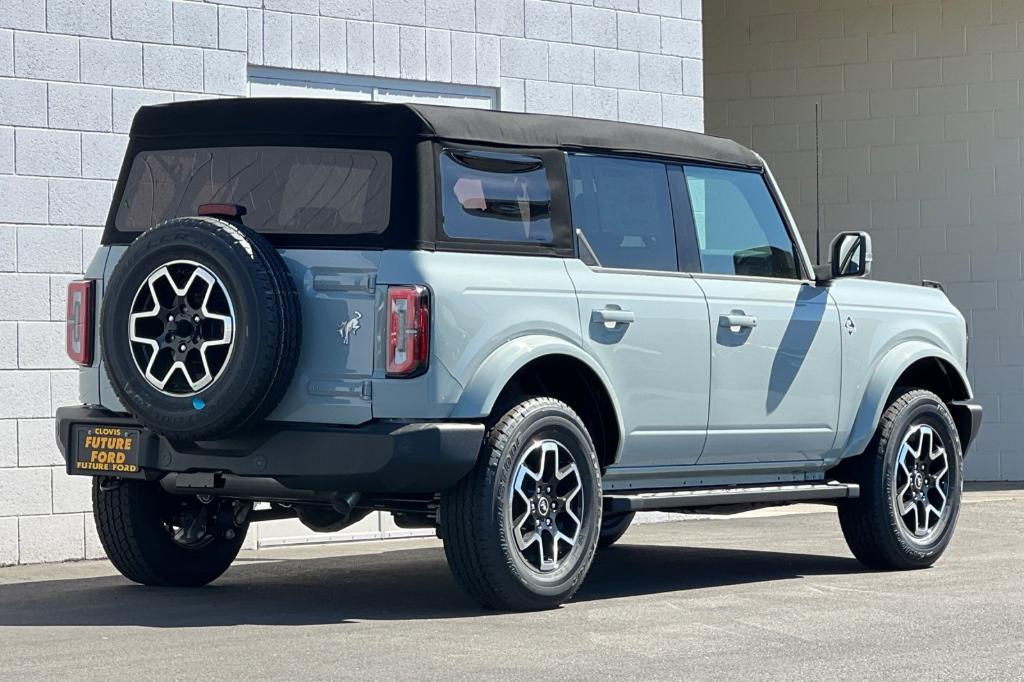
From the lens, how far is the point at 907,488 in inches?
378

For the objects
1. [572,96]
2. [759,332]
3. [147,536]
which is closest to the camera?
[147,536]

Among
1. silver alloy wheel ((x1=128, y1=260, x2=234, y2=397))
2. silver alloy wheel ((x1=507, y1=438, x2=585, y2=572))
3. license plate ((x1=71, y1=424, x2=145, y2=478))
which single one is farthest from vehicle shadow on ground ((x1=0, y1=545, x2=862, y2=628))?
silver alloy wheel ((x1=128, y1=260, x2=234, y2=397))

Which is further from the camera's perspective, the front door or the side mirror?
the side mirror

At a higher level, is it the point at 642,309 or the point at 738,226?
the point at 738,226

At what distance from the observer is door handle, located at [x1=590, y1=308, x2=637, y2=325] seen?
8.01m

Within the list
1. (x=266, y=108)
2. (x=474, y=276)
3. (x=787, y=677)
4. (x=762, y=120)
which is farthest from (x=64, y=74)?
(x=762, y=120)

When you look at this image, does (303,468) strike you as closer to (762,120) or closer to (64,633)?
A: (64,633)

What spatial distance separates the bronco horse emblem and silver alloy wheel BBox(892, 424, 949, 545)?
337cm

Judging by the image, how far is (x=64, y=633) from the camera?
7.20 m

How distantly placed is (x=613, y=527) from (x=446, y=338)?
3175mm

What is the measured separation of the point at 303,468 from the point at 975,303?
9554 mm

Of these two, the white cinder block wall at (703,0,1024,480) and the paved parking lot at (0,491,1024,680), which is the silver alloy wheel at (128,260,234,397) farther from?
the white cinder block wall at (703,0,1024,480)

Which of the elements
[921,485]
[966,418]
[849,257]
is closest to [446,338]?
[849,257]

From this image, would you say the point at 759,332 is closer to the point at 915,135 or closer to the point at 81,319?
the point at 81,319
